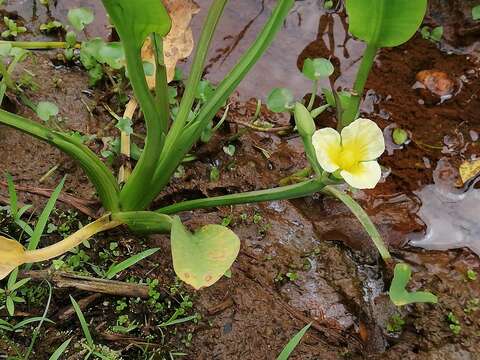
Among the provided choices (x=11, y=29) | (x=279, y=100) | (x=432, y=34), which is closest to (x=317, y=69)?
(x=279, y=100)

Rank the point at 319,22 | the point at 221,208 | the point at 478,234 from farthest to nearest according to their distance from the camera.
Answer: the point at 319,22, the point at 478,234, the point at 221,208

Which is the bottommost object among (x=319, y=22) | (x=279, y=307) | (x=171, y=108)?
(x=279, y=307)

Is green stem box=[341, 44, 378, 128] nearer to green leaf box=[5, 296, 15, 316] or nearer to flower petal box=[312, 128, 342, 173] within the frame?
flower petal box=[312, 128, 342, 173]

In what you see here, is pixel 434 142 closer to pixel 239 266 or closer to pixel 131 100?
pixel 239 266

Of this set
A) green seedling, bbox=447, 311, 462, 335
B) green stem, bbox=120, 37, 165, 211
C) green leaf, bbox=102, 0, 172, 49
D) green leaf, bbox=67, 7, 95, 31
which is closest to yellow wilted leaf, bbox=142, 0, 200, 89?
green leaf, bbox=67, 7, 95, 31

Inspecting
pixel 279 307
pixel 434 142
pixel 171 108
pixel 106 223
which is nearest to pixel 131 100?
pixel 171 108

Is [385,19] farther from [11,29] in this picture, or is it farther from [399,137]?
[11,29]

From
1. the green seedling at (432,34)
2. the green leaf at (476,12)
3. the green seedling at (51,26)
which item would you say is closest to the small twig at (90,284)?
the green seedling at (51,26)
